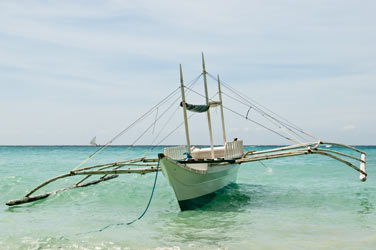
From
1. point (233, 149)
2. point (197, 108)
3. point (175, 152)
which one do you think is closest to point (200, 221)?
point (175, 152)

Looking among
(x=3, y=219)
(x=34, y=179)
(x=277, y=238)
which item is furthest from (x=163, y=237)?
(x=34, y=179)

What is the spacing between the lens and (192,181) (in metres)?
11.3

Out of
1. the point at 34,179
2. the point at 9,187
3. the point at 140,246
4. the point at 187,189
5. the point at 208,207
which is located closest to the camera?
the point at 140,246

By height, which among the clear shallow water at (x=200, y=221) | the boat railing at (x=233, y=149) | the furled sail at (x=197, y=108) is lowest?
the clear shallow water at (x=200, y=221)

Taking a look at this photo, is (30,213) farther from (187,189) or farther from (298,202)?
(298,202)

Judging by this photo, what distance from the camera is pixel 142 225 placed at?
972 cm

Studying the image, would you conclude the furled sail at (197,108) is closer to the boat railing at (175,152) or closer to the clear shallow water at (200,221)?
the boat railing at (175,152)

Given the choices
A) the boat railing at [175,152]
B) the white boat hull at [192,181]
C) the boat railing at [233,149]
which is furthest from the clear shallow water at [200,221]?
the boat railing at [175,152]

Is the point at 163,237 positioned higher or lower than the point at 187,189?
lower

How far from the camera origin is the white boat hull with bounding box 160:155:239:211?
10.4 meters

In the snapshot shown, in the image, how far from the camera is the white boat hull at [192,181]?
1040 cm

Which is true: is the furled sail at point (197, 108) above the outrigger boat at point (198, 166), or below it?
above

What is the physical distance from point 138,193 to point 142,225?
6904mm

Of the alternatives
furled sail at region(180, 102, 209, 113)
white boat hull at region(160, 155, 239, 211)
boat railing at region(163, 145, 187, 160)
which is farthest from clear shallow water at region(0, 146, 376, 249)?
furled sail at region(180, 102, 209, 113)
